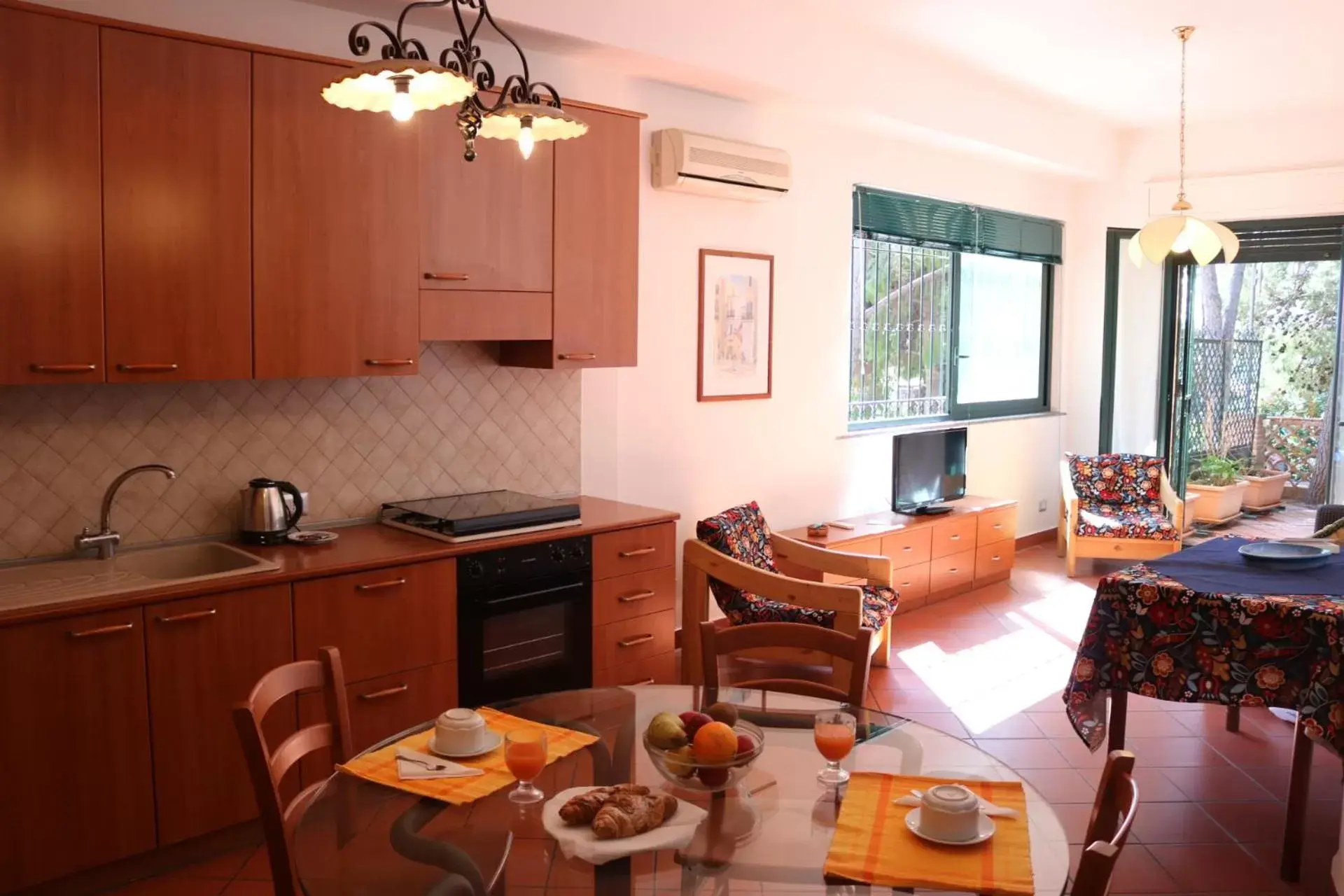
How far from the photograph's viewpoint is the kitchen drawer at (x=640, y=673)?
12.6 feet

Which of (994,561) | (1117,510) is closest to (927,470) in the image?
(994,561)

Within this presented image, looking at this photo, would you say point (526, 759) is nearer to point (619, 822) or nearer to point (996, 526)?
point (619, 822)

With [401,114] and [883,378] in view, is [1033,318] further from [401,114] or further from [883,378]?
[401,114]

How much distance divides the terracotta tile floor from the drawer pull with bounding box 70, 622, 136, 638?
2.37ft

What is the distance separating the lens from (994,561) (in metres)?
6.31

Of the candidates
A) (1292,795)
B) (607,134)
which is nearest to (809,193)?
(607,134)

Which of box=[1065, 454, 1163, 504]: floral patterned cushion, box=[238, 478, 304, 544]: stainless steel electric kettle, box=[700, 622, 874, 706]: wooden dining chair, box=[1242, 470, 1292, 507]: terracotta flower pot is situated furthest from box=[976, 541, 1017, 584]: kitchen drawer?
box=[238, 478, 304, 544]: stainless steel electric kettle

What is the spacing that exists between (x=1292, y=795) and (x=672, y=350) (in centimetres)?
285

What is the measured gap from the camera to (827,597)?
3.98m

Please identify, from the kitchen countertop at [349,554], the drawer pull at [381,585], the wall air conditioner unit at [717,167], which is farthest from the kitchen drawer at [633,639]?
the wall air conditioner unit at [717,167]

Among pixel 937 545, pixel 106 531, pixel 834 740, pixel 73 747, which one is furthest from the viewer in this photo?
pixel 937 545

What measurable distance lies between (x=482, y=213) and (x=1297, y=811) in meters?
3.00

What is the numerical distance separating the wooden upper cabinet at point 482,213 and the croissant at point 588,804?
83.7 inches

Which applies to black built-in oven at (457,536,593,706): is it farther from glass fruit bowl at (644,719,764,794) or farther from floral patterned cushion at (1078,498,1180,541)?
floral patterned cushion at (1078,498,1180,541)
